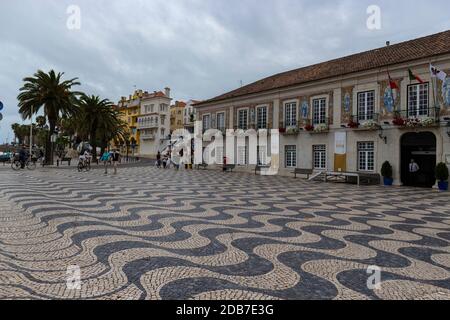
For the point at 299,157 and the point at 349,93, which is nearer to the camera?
the point at 349,93

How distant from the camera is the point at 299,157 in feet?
88.1

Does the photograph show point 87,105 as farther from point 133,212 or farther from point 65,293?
point 65,293

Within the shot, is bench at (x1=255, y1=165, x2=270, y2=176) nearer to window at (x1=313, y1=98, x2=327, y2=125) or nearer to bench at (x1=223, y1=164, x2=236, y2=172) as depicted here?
bench at (x1=223, y1=164, x2=236, y2=172)

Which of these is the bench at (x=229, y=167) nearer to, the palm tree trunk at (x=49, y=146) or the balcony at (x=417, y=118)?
the balcony at (x=417, y=118)

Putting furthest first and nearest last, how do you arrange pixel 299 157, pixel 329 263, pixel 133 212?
pixel 299 157
pixel 133 212
pixel 329 263

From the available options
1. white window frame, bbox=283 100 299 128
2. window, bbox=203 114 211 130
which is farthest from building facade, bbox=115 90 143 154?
white window frame, bbox=283 100 299 128

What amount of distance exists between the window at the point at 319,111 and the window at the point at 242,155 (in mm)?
8176

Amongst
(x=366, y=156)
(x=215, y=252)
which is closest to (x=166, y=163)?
(x=366, y=156)

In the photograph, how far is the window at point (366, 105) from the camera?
73.6ft

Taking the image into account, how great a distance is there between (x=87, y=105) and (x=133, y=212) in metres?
35.3

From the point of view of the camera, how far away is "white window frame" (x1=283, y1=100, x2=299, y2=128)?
2745cm

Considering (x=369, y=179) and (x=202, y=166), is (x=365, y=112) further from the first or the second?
(x=202, y=166)

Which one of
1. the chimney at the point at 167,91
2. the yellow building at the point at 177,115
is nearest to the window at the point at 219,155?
the chimney at the point at 167,91
